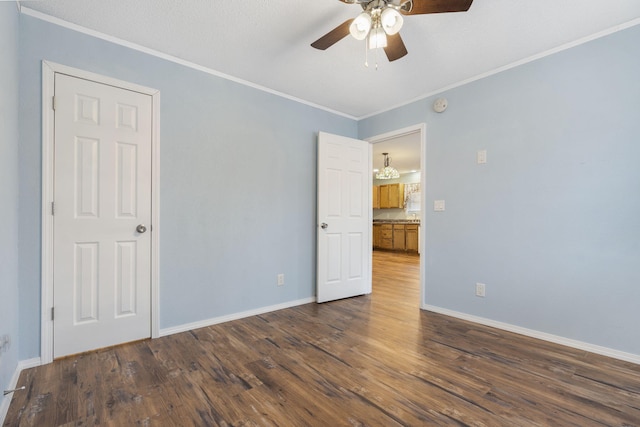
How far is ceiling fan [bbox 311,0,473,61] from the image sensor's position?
159 centimetres

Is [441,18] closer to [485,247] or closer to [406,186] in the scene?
[485,247]

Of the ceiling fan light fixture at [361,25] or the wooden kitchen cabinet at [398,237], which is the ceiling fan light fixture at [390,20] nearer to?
the ceiling fan light fixture at [361,25]

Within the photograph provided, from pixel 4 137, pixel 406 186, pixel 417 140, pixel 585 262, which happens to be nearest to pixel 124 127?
pixel 4 137

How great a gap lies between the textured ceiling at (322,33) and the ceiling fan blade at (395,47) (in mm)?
241

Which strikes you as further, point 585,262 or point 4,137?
point 585,262

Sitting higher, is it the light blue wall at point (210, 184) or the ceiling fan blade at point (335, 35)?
the ceiling fan blade at point (335, 35)

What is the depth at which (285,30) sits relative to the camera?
86.7 inches

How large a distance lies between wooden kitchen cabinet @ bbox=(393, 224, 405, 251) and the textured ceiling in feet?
18.9

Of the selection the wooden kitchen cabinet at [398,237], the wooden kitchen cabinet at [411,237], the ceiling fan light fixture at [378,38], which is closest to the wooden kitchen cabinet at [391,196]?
the wooden kitchen cabinet at [398,237]

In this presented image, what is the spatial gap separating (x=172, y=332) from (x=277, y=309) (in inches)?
42.1

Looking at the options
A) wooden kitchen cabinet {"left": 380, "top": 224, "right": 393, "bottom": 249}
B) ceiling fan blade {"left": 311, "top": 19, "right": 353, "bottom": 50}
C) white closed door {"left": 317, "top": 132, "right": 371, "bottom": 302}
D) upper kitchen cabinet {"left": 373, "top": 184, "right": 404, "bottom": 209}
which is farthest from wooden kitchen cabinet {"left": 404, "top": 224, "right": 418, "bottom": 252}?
ceiling fan blade {"left": 311, "top": 19, "right": 353, "bottom": 50}

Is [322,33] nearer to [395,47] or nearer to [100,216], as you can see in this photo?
[395,47]

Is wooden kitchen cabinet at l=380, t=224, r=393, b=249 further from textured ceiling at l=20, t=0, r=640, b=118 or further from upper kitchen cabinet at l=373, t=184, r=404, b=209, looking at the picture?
textured ceiling at l=20, t=0, r=640, b=118

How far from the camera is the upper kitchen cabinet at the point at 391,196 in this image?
908cm
